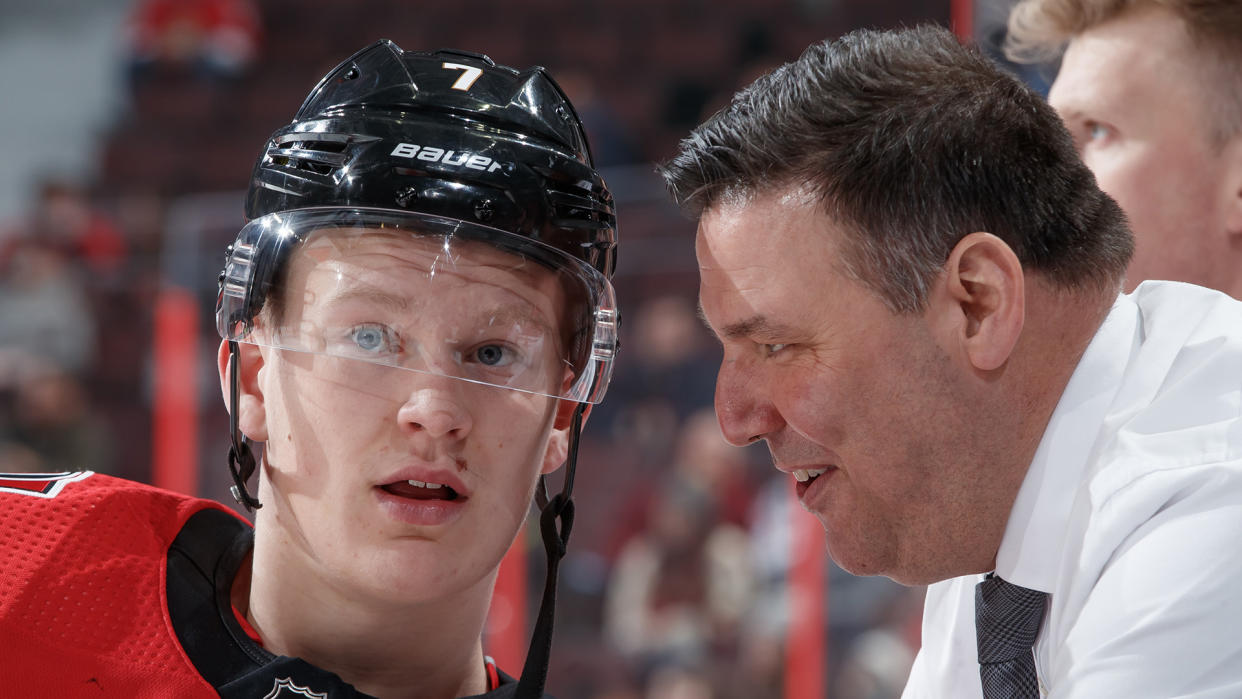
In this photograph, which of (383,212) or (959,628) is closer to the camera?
(383,212)

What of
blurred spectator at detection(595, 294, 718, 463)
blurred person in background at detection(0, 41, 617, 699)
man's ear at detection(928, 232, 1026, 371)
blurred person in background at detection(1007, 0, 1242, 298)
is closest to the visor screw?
blurred person in background at detection(0, 41, 617, 699)

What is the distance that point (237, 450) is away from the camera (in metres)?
1.88

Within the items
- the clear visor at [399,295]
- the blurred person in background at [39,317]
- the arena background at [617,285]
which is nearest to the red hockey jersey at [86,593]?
the clear visor at [399,295]

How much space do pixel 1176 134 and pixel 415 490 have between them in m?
1.46

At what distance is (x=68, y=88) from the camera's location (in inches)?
379

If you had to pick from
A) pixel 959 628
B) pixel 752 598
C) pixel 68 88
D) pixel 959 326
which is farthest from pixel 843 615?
pixel 68 88

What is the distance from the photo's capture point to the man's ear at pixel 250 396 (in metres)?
1.84

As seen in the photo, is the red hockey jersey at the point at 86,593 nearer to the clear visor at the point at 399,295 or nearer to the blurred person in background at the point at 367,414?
the blurred person in background at the point at 367,414

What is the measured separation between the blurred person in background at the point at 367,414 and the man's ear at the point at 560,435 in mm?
75

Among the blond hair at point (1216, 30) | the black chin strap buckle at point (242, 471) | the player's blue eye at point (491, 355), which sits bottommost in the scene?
the black chin strap buckle at point (242, 471)

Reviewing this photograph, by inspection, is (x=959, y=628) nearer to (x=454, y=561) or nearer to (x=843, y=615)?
(x=454, y=561)

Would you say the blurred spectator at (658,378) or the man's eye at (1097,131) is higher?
the man's eye at (1097,131)

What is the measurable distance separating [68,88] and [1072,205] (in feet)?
30.9

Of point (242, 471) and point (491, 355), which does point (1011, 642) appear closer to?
point (491, 355)
